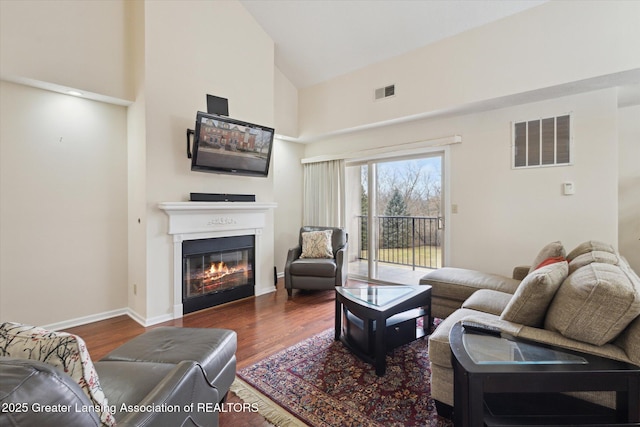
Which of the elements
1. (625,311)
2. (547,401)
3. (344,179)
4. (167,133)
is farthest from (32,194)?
(625,311)

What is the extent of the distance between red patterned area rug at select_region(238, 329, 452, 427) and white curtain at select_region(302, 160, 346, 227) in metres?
2.68

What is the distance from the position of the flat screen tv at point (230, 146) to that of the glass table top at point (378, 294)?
6.90ft

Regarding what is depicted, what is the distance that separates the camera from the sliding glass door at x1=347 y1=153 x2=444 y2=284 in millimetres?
4066

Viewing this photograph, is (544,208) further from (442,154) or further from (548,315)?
(548,315)

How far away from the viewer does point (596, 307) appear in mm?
1362

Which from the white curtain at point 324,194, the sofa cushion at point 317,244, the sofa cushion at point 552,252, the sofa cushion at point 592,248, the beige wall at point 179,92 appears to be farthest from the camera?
the white curtain at point 324,194

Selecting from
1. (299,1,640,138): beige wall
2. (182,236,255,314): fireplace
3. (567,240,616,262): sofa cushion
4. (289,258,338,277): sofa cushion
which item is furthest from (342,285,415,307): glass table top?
(299,1,640,138): beige wall

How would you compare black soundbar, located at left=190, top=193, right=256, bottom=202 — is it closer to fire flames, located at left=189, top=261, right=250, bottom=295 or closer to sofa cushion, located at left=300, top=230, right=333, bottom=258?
fire flames, located at left=189, top=261, right=250, bottom=295

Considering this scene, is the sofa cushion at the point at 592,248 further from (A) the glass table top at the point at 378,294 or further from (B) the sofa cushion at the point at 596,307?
(A) the glass table top at the point at 378,294

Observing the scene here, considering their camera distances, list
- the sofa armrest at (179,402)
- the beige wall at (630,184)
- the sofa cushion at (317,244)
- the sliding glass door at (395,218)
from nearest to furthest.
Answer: the sofa armrest at (179,402), the beige wall at (630,184), the sliding glass door at (395,218), the sofa cushion at (317,244)

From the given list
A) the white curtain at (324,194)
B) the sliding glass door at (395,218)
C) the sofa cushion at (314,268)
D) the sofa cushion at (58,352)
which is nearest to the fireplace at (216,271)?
the sofa cushion at (314,268)

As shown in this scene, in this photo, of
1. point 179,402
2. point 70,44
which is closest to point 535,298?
point 179,402

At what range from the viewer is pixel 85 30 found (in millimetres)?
2977

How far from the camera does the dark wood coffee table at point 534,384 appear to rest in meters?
1.21
